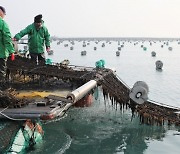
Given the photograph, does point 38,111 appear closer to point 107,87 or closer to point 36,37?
point 107,87

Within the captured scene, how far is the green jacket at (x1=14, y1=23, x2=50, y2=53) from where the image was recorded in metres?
13.8

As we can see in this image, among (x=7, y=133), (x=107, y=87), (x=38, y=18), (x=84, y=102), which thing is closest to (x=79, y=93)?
(x=7, y=133)

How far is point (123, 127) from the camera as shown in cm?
1303

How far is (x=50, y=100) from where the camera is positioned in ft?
31.4

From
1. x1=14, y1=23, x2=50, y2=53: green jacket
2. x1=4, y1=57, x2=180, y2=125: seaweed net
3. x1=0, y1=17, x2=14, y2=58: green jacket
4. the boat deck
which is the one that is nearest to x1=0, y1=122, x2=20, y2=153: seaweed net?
the boat deck

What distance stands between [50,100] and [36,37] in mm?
5092

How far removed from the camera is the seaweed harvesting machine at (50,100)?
28.2 ft

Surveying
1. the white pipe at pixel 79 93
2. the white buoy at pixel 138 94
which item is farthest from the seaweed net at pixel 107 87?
the white pipe at pixel 79 93

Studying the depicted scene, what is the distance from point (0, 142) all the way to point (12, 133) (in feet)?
1.51

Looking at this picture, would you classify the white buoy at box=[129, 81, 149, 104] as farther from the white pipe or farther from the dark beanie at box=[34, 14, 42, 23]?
the dark beanie at box=[34, 14, 42, 23]

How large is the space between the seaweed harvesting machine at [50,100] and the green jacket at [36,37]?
89 centimetres

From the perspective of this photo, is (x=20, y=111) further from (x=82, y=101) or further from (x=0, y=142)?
(x=82, y=101)

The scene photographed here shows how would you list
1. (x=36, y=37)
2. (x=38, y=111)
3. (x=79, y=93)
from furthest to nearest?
(x=36, y=37), (x=79, y=93), (x=38, y=111)

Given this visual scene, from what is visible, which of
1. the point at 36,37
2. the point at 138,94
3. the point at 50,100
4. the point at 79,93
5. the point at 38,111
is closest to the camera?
the point at 38,111
